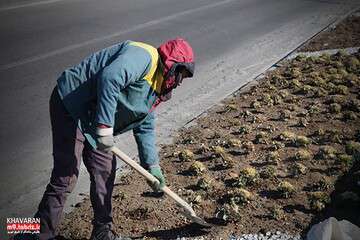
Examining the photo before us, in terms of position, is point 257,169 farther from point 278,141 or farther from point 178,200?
point 178,200

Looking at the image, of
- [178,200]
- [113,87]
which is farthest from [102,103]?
[178,200]

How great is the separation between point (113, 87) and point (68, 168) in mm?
914

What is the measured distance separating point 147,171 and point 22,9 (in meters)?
11.3

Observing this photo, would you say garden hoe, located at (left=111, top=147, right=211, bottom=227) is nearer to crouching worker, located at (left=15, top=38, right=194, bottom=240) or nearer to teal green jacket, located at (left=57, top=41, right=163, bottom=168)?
crouching worker, located at (left=15, top=38, right=194, bottom=240)

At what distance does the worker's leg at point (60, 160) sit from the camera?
3631mm

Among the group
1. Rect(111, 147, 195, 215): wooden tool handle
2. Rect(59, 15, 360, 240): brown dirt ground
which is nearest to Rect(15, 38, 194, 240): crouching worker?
Rect(111, 147, 195, 215): wooden tool handle

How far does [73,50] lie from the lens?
32.7 feet

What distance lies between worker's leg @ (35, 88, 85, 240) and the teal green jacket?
0.34 ft

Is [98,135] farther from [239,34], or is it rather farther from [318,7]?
[318,7]

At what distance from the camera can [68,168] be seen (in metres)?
3.73

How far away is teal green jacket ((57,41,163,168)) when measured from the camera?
329cm

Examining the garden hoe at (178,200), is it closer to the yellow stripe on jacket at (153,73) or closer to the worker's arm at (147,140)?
the worker's arm at (147,140)

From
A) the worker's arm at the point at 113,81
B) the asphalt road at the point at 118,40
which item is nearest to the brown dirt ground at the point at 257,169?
the asphalt road at the point at 118,40

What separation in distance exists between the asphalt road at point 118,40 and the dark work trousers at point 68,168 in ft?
2.92
